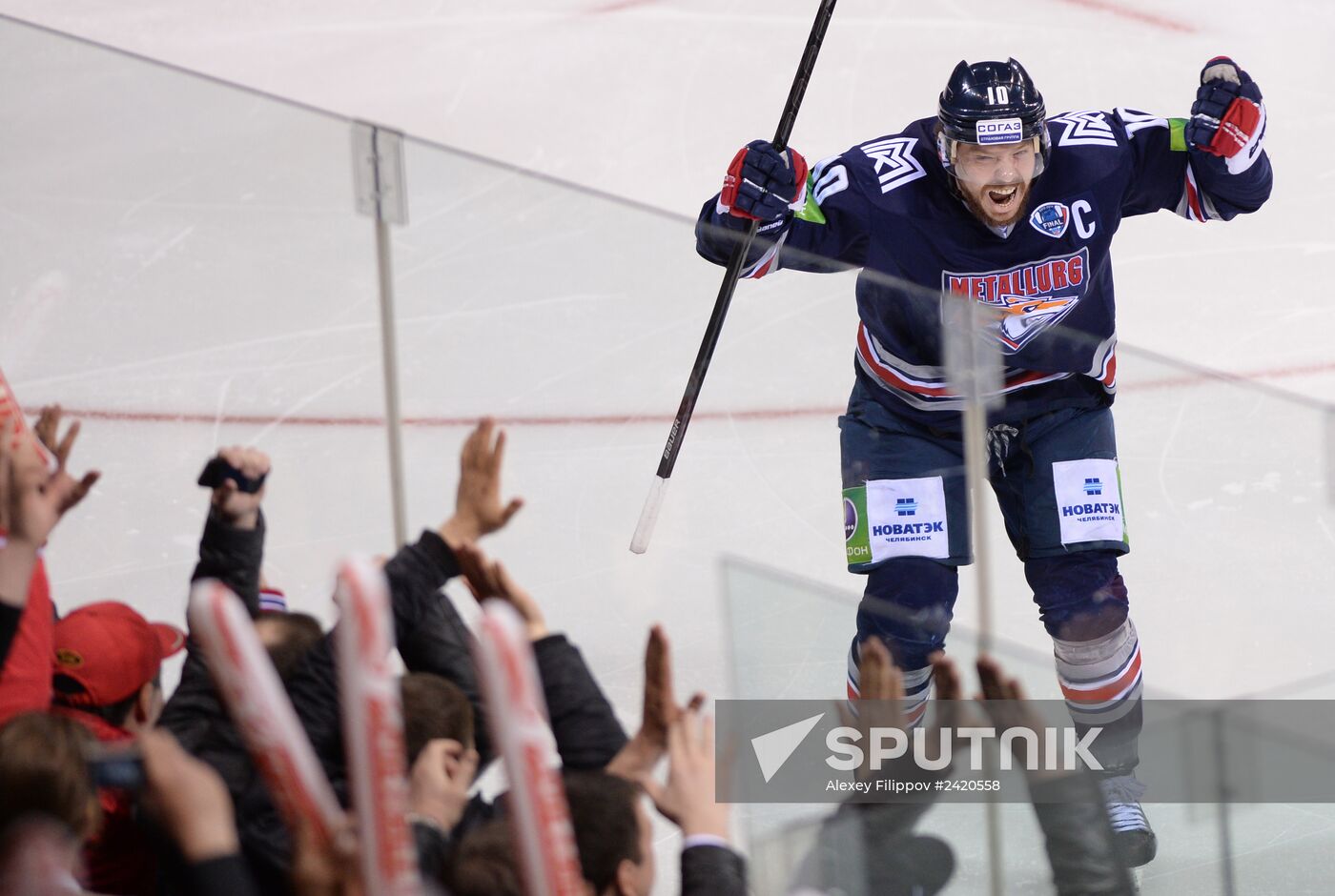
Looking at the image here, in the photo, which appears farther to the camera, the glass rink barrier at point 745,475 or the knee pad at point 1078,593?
the knee pad at point 1078,593

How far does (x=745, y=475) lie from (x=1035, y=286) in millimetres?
510

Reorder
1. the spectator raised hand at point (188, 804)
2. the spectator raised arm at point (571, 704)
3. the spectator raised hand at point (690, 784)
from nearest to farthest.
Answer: the spectator raised hand at point (188, 804)
the spectator raised hand at point (690, 784)
the spectator raised arm at point (571, 704)

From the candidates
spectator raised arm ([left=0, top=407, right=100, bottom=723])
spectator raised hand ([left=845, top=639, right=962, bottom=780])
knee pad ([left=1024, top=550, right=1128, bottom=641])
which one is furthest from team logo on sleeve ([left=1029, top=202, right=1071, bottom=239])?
spectator raised arm ([left=0, top=407, right=100, bottom=723])

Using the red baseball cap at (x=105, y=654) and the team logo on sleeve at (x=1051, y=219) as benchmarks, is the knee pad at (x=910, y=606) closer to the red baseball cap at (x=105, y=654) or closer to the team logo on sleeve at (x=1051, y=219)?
the team logo on sleeve at (x=1051, y=219)

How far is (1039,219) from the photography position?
8.04ft

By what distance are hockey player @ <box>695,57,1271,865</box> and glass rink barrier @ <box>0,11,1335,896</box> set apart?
0.5 inches

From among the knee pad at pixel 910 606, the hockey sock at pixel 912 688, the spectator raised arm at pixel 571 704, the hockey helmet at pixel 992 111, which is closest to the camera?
the spectator raised arm at pixel 571 704

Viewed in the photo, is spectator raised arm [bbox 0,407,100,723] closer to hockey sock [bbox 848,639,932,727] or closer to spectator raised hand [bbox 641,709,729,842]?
spectator raised hand [bbox 641,709,729,842]

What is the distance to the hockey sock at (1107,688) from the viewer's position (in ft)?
6.75

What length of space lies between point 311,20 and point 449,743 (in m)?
3.90

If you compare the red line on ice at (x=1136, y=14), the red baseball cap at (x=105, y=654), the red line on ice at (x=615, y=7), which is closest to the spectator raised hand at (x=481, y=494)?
the red baseball cap at (x=105, y=654)

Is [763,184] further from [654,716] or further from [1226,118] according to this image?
[654,716]

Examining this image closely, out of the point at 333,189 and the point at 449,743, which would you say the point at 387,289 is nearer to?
the point at 333,189

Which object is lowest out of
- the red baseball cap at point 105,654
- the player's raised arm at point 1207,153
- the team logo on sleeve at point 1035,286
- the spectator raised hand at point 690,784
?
the spectator raised hand at point 690,784
